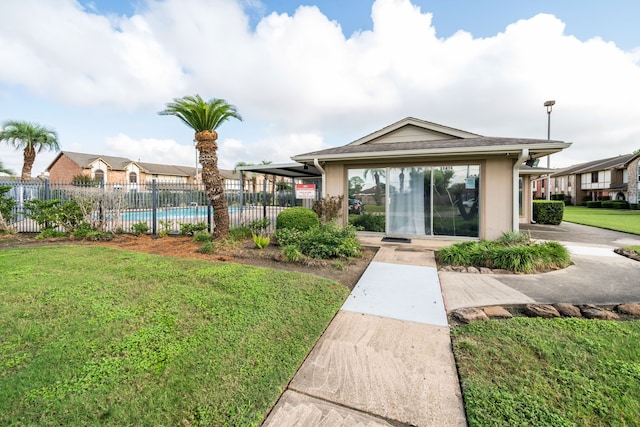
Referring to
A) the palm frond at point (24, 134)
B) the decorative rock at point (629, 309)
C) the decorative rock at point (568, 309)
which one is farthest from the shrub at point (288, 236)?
the palm frond at point (24, 134)

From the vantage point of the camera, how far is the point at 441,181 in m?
8.42

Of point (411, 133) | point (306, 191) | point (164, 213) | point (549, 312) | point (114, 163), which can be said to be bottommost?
point (549, 312)

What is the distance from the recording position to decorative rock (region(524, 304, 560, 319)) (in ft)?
11.3

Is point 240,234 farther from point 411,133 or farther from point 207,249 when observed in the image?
point 411,133

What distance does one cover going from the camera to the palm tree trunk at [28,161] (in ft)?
58.3

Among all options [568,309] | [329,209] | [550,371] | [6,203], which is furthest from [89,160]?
[568,309]

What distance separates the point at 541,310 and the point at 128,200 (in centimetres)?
1276

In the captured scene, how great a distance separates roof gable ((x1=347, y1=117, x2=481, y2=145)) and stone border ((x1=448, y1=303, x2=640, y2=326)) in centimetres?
813

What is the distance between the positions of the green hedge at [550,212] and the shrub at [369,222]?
35.3 feet

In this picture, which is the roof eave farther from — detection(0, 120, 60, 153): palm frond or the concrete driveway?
detection(0, 120, 60, 153): palm frond

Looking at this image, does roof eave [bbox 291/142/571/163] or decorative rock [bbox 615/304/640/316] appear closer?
decorative rock [bbox 615/304/640/316]

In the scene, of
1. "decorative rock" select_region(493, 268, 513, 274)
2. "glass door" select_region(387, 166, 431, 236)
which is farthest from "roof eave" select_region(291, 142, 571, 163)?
"decorative rock" select_region(493, 268, 513, 274)

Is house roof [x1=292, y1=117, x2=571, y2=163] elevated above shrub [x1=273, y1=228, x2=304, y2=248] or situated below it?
above

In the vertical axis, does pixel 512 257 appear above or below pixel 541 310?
above
